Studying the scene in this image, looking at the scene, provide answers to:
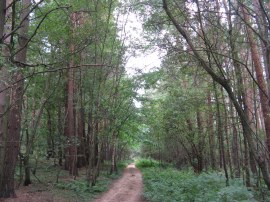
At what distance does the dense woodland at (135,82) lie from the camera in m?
6.24

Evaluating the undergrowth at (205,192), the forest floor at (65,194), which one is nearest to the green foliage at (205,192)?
the undergrowth at (205,192)

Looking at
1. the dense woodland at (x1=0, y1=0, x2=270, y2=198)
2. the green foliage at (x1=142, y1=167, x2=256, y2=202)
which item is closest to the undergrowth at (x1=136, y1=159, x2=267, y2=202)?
the green foliage at (x1=142, y1=167, x2=256, y2=202)

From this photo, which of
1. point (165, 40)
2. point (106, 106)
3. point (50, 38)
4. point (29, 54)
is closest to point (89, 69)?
point (106, 106)

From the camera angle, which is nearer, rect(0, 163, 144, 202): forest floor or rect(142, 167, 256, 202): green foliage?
rect(142, 167, 256, 202): green foliage

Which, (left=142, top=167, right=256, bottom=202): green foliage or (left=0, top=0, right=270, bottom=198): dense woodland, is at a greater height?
(left=0, top=0, right=270, bottom=198): dense woodland

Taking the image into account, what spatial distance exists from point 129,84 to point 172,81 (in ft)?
10.3

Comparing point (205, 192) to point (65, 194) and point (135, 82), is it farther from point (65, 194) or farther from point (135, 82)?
point (135, 82)

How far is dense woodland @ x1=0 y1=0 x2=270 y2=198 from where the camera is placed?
20.5 feet

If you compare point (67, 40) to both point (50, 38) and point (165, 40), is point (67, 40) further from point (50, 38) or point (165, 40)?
point (165, 40)

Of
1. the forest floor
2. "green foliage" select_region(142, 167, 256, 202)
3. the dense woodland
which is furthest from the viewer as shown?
the forest floor

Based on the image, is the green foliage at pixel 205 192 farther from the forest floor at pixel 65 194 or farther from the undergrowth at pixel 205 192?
the forest floor at pixel 65 194

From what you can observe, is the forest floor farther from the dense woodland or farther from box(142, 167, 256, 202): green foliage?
box(142, 167, 256, 202): green foliage

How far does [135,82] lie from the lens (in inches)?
780

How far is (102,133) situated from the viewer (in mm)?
17438
